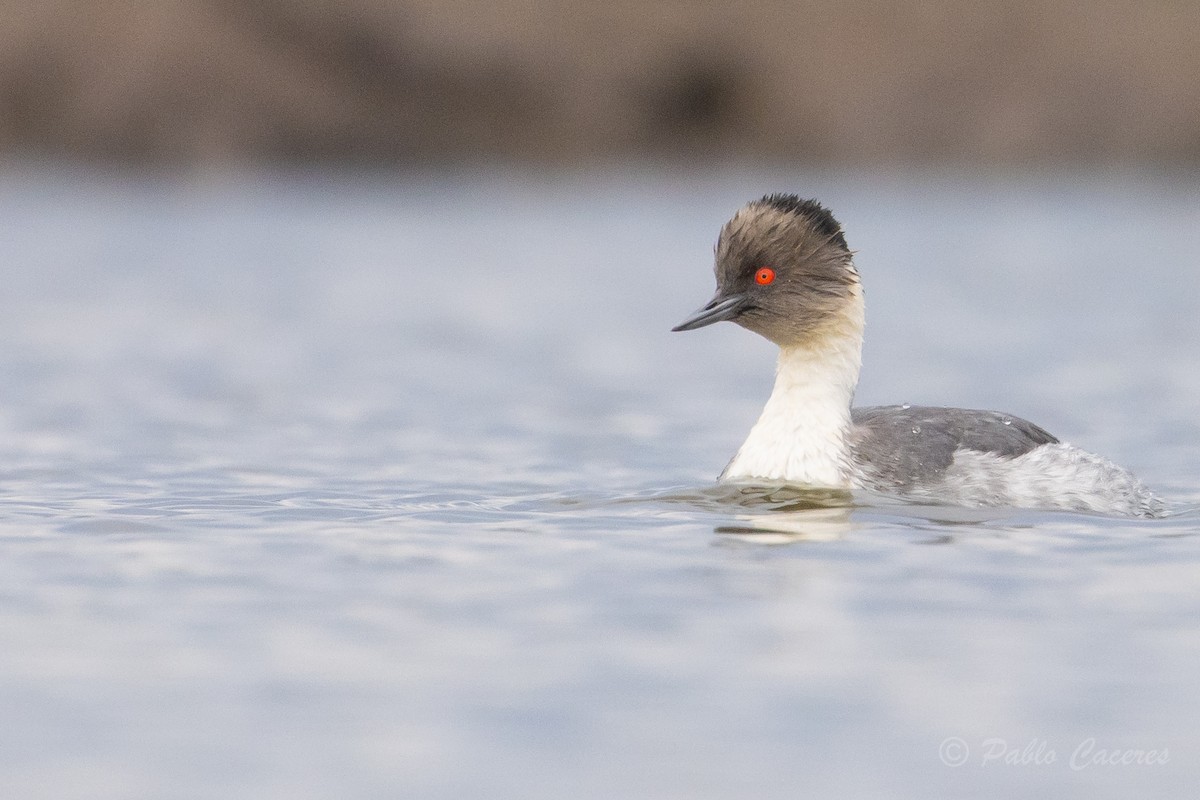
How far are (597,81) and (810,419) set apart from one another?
34120mm

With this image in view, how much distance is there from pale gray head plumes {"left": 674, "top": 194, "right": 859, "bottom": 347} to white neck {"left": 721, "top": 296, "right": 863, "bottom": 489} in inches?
3.8

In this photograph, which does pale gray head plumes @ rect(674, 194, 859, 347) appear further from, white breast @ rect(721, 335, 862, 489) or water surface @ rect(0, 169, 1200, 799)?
water surface @ rect(0, 169, 1200, 799)

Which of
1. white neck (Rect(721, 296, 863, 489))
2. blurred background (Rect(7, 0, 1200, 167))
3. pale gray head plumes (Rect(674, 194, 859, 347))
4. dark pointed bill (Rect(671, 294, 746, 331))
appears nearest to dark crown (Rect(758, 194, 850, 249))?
pale gray head plumes (Rect(674, 194, 859, 347))

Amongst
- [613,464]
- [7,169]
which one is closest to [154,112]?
[7,169]

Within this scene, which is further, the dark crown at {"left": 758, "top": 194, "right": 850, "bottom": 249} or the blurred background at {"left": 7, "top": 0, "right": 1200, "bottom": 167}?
the blurred background at {"left": 7, "top": 0, "right": 1200, "bottom": 167}

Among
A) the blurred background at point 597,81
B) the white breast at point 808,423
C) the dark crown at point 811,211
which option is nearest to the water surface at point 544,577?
the white breast at point 808,423

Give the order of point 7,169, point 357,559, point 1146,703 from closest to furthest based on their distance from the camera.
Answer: point 1146,703 < point 357,559 < point 7,169

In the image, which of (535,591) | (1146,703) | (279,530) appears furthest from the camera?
(279,530)

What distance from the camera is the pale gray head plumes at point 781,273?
9969 mm

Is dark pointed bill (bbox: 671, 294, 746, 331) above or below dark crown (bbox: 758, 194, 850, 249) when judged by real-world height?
below

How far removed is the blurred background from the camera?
39719 mm

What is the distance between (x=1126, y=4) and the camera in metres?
45.2

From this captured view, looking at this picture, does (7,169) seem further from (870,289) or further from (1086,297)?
(1086,297)

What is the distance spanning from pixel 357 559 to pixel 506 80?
115 feet
